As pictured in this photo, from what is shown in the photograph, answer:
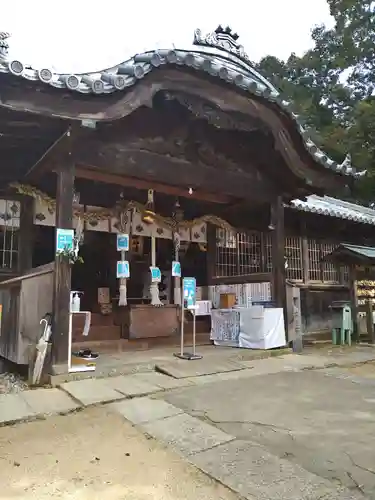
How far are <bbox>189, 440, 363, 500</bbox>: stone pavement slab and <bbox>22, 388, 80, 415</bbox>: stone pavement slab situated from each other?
1.85 metres

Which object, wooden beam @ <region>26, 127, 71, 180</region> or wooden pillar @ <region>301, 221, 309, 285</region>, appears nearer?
wooden beam @ <region>26, 127, 71, 180</region>

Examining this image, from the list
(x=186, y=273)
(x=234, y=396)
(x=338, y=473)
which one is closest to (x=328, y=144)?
(x=186, y=273)

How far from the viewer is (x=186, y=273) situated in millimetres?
11992

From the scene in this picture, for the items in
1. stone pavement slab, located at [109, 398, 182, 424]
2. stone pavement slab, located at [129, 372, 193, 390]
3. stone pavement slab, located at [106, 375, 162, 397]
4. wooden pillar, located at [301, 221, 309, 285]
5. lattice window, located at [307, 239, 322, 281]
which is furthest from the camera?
lattice window, located at [307, 239, 322, 281]

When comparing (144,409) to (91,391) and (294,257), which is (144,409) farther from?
(294,257)

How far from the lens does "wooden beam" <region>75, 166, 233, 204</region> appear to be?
23.5 ft

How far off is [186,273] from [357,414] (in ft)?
25.6

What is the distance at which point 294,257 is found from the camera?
12.3 m

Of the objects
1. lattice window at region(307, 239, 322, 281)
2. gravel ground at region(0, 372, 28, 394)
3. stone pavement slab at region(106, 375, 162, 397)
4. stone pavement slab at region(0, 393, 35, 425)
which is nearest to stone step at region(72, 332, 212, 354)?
gravel ground at region(0, 372, 28, 394)

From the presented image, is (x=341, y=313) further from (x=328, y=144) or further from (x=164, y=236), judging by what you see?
(x=328, y=144)

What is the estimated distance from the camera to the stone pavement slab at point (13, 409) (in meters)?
4.23

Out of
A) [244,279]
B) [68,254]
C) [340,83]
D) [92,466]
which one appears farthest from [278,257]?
[340,83]

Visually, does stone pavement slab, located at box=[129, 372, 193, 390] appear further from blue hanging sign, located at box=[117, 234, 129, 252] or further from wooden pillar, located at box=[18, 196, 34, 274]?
wooden pillar, located at box=[18, 196, 34, 274]

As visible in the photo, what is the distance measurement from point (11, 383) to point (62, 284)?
153 centimetres
